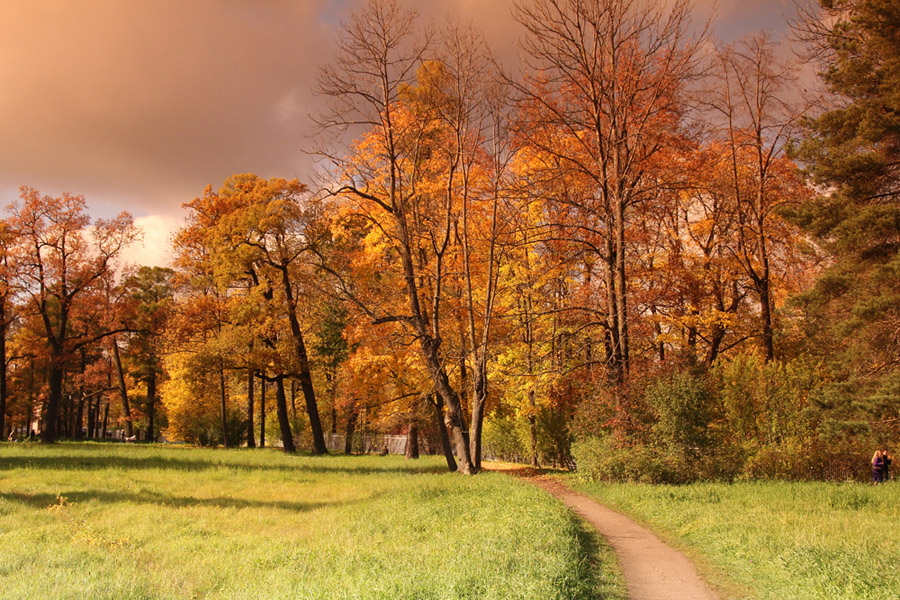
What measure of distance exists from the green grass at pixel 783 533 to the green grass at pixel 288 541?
1.60m

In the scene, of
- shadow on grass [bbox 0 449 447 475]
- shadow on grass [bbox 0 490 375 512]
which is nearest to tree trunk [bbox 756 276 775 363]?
shadow on grass [bbox 0 449 447 475]

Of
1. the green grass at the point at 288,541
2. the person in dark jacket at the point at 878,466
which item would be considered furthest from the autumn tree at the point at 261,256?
the person in dark jacket at the point at 878,466

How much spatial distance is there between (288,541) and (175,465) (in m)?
14.2

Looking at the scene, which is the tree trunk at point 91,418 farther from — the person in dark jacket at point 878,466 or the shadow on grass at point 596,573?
the person in dark jacket at point 878,466

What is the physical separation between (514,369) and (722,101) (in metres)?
13.9

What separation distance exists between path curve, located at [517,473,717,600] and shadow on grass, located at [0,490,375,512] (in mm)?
6291

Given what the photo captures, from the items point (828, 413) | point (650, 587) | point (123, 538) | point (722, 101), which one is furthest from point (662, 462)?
point (722, 101)

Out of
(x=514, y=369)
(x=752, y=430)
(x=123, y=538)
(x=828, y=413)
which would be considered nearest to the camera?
(x=123, y=538)

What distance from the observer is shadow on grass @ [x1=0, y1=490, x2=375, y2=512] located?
12.7m

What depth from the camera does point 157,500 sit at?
44.9 feet

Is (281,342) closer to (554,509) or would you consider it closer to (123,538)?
(123,538)

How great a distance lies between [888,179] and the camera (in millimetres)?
14719

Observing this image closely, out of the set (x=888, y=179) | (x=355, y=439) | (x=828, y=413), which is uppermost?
(x=888, y=179)

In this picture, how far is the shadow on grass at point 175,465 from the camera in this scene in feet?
61.4
